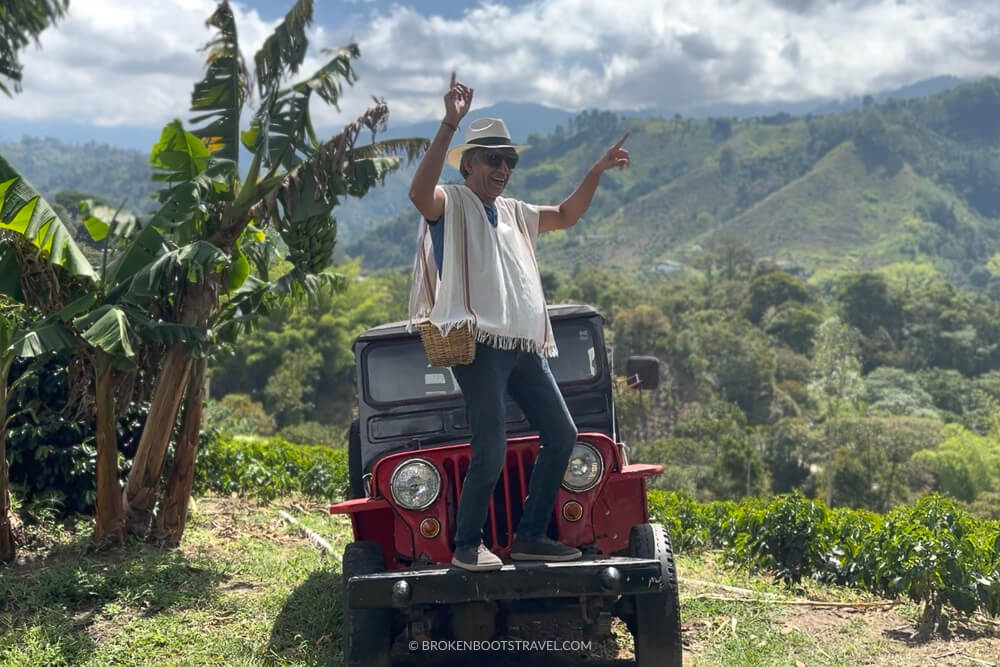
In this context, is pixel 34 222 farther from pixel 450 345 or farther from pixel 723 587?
pixel 723 587

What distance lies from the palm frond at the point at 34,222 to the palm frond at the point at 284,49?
215cm

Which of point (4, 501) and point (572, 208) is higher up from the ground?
point (572, 208)

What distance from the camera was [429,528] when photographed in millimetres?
4566

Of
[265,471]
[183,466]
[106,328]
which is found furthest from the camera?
[265,471]

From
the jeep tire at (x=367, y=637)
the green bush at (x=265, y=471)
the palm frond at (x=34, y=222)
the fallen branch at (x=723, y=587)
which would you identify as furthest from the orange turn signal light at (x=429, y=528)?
the green bush at (x=265, y=471)

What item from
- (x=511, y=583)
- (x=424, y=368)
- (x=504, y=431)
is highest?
(x=424, y=368)

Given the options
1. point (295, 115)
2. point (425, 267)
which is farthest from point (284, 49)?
point (425, 267)

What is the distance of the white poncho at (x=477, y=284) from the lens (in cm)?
396

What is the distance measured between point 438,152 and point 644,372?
105 inches

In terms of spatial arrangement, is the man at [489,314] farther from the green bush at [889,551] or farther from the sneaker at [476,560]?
the green bush at [889,551]

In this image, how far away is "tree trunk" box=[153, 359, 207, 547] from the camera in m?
7.66

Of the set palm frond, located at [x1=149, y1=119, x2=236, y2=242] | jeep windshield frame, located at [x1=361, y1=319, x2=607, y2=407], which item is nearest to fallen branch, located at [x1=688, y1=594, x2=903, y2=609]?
jeep windshield frame, located at [x1=361, y1=319, x2=607, y2=407]

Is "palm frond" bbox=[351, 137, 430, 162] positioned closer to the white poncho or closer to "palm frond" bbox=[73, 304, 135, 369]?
"palm frond" bbox=[73, 304, 135, 369]

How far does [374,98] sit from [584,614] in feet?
15.8
